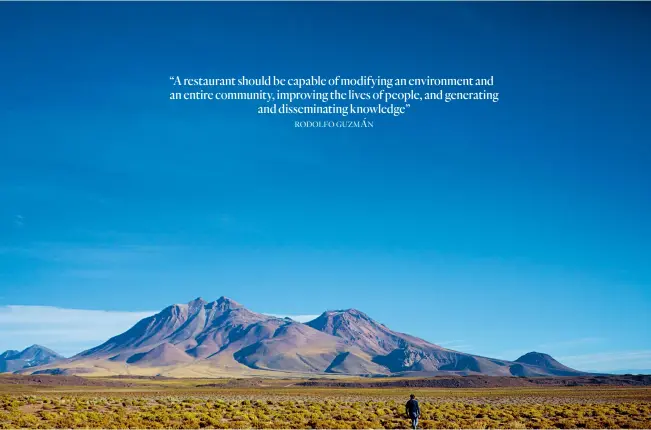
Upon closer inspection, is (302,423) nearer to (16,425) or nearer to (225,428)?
(225,428)

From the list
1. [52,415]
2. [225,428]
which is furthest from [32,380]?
[225,428]

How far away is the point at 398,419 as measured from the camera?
155 ft

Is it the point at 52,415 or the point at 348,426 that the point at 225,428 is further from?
the point at 52,415

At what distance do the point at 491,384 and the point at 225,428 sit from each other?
569 ft

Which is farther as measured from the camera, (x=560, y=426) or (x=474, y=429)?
(x=560, y=426)

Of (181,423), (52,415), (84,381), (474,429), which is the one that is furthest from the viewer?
(84,381)

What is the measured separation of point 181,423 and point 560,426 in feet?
85.3

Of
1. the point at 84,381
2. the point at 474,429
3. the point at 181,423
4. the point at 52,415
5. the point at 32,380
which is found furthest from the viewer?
the point at 84,381

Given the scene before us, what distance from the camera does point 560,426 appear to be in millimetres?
42500

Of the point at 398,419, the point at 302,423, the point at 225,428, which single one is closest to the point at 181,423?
the point at 225,428

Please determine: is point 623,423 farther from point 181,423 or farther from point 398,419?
point 181,423

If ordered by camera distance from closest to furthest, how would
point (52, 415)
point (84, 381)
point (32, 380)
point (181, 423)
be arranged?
point (181, 423)
point (52, 415)
point (32, 380)
point (84, 381)

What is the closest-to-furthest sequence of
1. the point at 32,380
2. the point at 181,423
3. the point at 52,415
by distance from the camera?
the point at 181,423 → the point at 52,415 → the point at 32,380

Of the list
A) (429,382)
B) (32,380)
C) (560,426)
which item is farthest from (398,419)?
(32,380)
